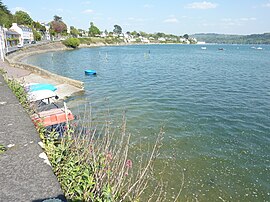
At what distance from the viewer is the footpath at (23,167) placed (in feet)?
11.0

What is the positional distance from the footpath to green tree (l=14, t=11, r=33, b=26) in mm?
146003

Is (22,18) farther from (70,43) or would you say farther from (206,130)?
(206,130)

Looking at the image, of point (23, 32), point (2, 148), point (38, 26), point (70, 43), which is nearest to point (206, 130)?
point (2, 148)

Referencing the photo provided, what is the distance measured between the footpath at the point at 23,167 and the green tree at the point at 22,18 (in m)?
146

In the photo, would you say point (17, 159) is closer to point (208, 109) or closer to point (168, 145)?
point (168, 145)

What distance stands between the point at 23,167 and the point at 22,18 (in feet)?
506

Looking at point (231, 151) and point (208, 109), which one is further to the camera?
point (208, 109)

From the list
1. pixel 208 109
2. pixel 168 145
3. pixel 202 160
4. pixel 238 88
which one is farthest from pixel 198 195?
pixel 238 88

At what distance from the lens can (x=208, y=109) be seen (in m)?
19.0

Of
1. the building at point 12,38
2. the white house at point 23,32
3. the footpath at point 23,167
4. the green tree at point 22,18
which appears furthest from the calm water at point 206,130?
the green tree at point 22,18

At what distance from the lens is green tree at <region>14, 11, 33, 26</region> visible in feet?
426

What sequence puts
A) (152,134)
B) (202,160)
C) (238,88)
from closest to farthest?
(202,160) < (152,134) < (238,88)

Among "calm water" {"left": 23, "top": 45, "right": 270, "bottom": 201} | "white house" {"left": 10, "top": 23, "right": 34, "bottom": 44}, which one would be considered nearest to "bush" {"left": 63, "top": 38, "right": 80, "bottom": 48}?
"white house" {"left": 10, "top": 23, "right": 34, "bottom": 44}

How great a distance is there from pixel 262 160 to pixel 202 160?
10.5 ft
